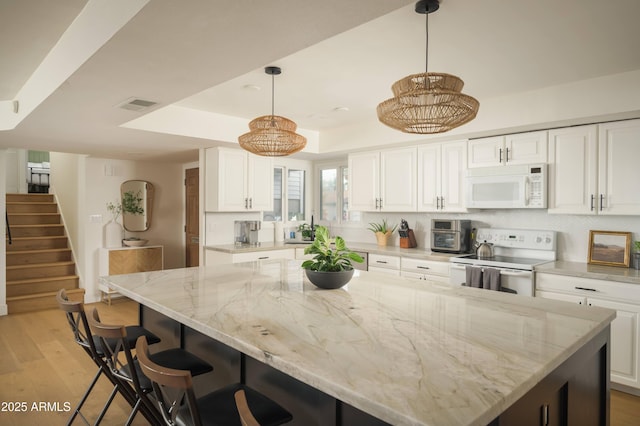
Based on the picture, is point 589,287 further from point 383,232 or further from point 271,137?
point 271,137

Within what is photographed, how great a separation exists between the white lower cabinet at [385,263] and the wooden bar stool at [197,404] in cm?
313

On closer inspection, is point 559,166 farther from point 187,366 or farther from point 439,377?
point 187,366

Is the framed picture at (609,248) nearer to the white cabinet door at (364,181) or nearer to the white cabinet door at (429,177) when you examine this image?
the white cabinet door at (429,177)

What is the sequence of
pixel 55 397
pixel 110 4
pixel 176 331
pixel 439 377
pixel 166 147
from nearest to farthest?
1. pixel 439 377
2. pixel 110 4
3. pixel 176 331
4. pixel 55 397
5. pixel 166 147

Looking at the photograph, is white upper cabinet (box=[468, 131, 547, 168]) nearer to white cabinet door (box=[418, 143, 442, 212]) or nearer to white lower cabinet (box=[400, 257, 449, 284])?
white cabinet door (box=[418, 143, 442, 212])

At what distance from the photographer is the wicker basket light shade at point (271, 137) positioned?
9.95 ft

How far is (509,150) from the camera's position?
13.1 feet

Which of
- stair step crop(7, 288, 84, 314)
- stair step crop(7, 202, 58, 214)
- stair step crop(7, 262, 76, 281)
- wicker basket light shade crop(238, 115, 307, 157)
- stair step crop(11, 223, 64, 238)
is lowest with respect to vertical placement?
stair step crop(7, 288, 84, 314)

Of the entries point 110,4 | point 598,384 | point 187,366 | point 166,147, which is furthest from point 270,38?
point 166,147

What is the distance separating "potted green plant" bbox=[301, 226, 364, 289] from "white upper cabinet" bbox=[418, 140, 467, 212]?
2.48m

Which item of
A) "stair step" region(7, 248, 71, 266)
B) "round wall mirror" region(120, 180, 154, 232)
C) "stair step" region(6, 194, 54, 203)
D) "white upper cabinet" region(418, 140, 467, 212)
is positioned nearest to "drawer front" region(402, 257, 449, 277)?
"white upper cabinet" region(418, 140, 467, 212)

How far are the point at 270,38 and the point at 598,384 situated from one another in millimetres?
2240

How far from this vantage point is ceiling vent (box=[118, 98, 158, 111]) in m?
2.96

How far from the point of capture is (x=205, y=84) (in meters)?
2.59
